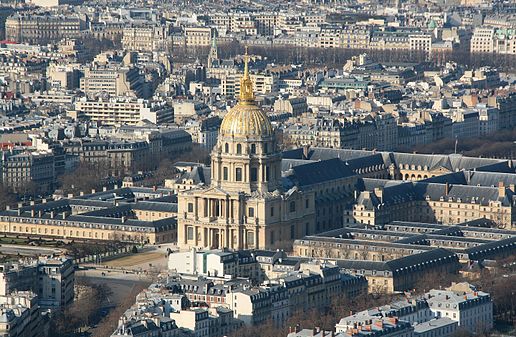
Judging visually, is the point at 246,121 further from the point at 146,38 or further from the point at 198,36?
the point at 146,38

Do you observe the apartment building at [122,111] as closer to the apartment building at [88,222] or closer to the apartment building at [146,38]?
the apartment building at [88,222]

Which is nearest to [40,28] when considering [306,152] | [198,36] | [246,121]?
[198,36]

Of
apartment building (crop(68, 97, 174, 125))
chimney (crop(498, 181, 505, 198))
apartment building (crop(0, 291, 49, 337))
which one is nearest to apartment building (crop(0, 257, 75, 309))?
apartment building (crop(0, 291, 49, 337))

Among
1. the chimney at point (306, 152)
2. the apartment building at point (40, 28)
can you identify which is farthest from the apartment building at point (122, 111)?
the apartment building at point (40, 28)

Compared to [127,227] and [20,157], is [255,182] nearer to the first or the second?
[127,227]

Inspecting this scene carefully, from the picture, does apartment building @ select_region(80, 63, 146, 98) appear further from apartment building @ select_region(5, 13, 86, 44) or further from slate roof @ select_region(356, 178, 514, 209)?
slate roof @ select_region(356, 178, 514, 209)

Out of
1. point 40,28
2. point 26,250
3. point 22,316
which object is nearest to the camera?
point 22,316
